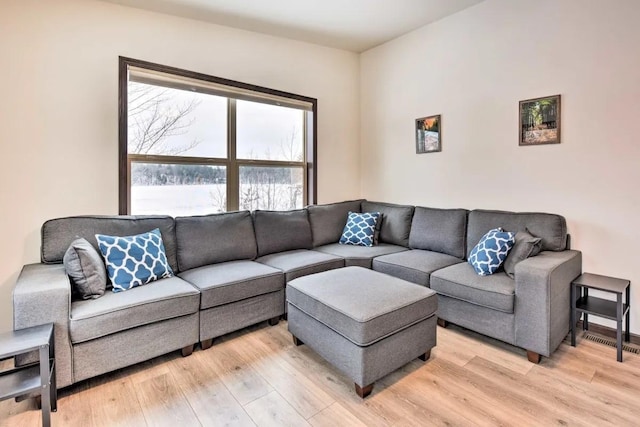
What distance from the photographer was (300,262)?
2904 millimetres

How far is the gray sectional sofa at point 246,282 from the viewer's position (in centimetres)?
188

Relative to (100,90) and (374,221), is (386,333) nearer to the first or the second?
(374,221)

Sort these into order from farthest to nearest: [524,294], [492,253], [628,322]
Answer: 1. [492,253]
2. [628,322]
3. [524,294]

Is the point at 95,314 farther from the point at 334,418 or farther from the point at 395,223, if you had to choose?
the point at 395,223

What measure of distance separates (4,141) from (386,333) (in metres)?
2.93

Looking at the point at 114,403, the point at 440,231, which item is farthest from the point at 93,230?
the point at 440,231

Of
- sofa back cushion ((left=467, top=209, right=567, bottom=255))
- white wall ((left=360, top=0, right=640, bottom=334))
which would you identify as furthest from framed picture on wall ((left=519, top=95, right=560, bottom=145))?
sofa back cushion ((left=467, top=209, right=567, bottom=255))

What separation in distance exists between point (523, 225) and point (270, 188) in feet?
8.26

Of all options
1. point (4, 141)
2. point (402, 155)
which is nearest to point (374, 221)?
point (402, 155)

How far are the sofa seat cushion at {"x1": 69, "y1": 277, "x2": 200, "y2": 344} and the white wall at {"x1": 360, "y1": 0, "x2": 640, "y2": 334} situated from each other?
2653 mm

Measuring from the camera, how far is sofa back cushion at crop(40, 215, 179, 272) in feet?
7.51

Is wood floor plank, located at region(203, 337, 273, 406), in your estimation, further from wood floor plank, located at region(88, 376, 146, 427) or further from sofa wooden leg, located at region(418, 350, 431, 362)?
sofa wooden leg, located at region(418, 350, 431, 362)

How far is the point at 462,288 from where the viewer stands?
243 cm

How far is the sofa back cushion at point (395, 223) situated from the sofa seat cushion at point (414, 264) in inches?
14.1
